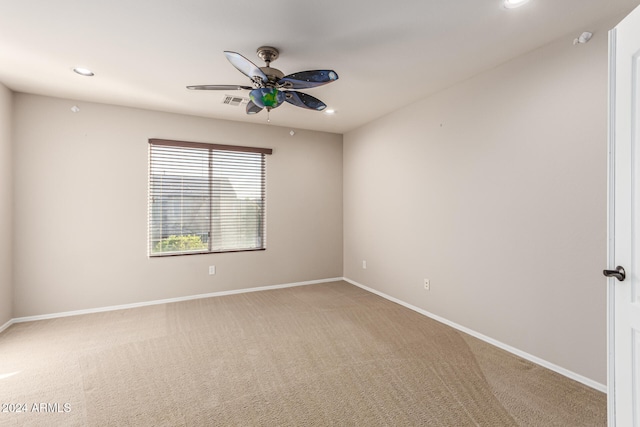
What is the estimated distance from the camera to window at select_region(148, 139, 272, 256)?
4211 millimetres

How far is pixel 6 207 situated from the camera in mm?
3379

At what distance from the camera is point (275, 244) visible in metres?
4.91

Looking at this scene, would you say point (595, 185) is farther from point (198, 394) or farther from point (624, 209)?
point (198, 394)

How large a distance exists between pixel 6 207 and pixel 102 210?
2.80 feet

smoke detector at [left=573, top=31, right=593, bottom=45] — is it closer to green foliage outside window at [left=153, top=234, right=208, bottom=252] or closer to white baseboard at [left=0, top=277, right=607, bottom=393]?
white baseboard at [left=0, top=277, right=607, bottom=393]

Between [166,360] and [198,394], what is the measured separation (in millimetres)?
660

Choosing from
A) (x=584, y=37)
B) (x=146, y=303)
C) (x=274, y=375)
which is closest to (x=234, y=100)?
(x=146, y=303)

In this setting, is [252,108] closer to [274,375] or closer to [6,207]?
[274,375]

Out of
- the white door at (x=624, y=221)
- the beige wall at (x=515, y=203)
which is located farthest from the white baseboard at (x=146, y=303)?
the white door at (x=624, y=221)

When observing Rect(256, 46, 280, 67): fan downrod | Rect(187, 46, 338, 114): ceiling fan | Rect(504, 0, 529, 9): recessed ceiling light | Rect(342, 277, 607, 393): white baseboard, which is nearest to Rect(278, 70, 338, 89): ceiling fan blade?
Rect(187, 46, 338, 114): ceiling fan

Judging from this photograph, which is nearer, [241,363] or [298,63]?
[241,363]

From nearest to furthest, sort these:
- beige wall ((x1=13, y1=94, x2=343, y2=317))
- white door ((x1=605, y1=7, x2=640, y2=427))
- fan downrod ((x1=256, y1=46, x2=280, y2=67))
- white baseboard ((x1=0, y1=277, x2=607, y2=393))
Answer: white door ((x1=605, y1=7, x2=640, y2=427)) → white baseboard ((x1=0, y1=277, x2=607, y2=393)) → fan downrod ((x1=256, y1=46, x2=280, y2=67)) → beige wall ((x1=13, y1=94, x2=343, y2=317))

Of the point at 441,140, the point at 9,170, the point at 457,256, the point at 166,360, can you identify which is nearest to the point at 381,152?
the point at 441,140

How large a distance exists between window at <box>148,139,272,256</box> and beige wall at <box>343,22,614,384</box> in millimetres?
2098
